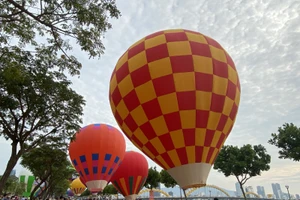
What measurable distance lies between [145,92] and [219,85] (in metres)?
3.95

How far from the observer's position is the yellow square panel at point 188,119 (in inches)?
476

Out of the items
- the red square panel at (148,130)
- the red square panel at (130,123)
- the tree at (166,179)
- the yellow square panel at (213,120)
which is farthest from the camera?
the tree at (166,179)

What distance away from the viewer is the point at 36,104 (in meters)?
14.6

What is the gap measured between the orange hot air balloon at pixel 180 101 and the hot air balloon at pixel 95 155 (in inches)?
493

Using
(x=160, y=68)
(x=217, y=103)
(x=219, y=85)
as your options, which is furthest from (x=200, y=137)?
(x=160, y=68)

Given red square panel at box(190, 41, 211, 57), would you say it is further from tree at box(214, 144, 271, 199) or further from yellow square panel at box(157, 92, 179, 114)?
tree at box(214, 144, 271, 199)

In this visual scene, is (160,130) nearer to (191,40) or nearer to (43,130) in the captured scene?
(191,40)

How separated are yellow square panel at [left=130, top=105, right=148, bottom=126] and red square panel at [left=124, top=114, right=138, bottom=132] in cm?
24

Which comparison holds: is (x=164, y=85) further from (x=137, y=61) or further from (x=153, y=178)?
(x=153, y=178)

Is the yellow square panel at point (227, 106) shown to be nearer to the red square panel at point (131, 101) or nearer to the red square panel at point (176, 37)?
the red square panel at point (176, 37)

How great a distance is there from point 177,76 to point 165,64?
92cm

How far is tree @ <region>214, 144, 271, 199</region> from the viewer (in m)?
32.9

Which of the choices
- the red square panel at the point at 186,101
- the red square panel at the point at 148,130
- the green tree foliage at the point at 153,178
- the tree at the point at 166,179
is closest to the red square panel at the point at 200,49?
the red square panel at the point at 186,101

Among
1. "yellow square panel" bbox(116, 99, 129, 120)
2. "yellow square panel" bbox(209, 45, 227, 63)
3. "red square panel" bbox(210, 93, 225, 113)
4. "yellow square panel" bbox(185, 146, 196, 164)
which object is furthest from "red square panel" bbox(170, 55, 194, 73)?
"yellow square panel" bbox(185, 146, 196, 164)
